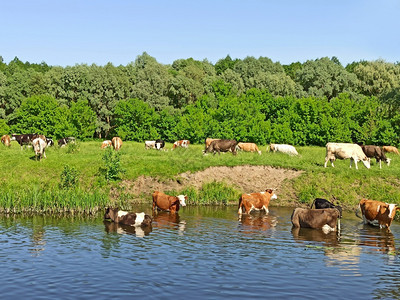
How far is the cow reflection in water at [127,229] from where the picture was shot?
19.7 m

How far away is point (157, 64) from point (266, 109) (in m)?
25.1

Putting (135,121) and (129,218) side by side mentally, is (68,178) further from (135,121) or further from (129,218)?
(135,121)

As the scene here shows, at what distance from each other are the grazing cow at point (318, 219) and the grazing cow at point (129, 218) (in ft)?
23.8

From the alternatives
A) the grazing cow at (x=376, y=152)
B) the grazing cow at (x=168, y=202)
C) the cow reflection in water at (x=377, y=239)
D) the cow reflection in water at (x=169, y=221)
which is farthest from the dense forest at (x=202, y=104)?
the cow reflection in water at (x=377, y=239)

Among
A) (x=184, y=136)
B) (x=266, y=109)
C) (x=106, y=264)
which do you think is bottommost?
(x=106, y=264)

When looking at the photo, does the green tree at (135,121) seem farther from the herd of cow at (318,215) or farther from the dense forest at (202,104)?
the herd of cow at (318,215)

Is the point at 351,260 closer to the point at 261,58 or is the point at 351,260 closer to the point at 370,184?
the point at 370,184

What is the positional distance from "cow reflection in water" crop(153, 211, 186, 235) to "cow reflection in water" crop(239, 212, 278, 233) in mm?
3059

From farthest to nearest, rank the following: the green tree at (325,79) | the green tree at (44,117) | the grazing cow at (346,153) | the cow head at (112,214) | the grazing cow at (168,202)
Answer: the green tree at (325,79) < the green tree at (44,117) < the grazing cow at (346,153) < the grazing cow at (168,202) < the cow head at (112,214)

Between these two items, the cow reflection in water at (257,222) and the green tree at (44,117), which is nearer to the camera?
the cow reflection in water at (257,222)

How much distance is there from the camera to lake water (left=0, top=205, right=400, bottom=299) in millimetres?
12453

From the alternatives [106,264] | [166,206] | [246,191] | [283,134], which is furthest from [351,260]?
[283,134]

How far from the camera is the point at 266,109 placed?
77.4 m

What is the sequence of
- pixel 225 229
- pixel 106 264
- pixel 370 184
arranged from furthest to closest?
pixel 370 184 → pixel 225 229 → pixel 106 264
